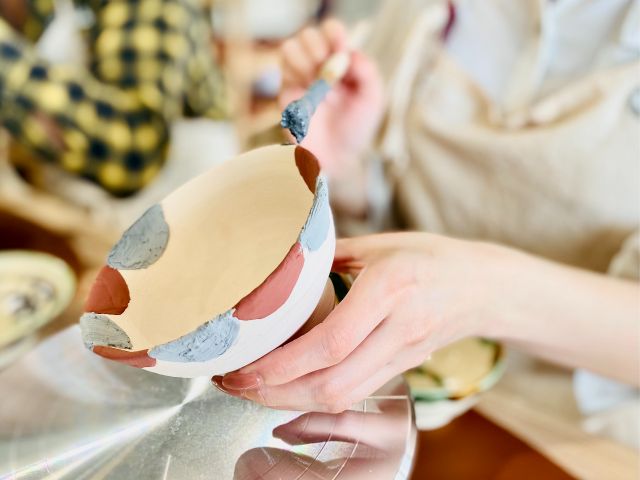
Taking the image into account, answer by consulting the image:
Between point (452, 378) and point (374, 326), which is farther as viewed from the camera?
point (452, 378)

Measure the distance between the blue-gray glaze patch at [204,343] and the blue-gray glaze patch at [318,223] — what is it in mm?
59

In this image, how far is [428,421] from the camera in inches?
22.7

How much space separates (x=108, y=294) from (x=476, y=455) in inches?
16.3

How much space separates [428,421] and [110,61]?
85 cm

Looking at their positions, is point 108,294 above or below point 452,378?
above

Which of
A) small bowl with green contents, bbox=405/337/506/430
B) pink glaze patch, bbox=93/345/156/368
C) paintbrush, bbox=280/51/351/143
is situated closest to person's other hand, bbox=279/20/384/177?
paintbrush, bbox=280/51/351/143

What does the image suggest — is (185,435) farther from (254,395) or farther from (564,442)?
(564,442)

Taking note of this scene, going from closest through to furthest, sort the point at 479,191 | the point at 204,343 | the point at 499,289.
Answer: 1. the point at 204,343
2. the point at 499,289
3. the point at 479,191

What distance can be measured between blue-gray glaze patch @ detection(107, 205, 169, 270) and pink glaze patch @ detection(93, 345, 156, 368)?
0.08 meters

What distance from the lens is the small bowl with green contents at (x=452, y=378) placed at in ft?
1.79

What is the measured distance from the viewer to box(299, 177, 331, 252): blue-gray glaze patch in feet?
1.08

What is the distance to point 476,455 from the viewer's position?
0.60m

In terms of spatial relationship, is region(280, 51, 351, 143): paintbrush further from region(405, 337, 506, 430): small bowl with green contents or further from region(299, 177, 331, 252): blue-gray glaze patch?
region(405, 337, 506, 430): small bowl with green contents

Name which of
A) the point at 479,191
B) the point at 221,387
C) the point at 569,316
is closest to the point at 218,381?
the point at 221,387
